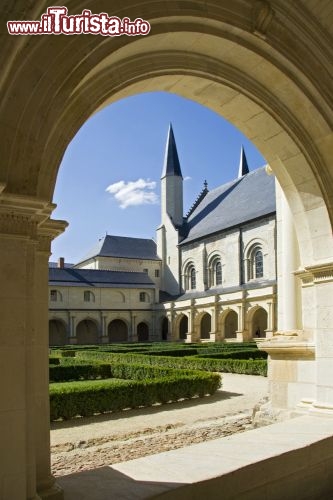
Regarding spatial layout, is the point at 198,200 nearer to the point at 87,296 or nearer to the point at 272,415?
the point at 87,296

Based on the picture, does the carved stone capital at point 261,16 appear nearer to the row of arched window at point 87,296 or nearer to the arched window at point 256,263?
the arched window at point 256,263

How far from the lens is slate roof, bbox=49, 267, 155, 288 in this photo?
38.7 m

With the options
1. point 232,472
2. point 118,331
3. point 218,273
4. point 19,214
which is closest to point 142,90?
point 19,214

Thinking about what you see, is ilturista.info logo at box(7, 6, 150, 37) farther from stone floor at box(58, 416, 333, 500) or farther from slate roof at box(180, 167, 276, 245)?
slate roof at box(180, 167, 276, 245)

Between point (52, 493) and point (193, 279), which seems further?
point (193, 279)

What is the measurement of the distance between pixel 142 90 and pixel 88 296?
36435mm

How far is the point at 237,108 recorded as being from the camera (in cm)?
425

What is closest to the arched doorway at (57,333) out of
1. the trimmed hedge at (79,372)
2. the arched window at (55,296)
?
the arched window at (55,296)

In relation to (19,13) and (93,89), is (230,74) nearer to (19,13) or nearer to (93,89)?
(93,89)

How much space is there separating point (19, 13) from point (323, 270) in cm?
326

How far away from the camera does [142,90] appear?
3844 millimetres

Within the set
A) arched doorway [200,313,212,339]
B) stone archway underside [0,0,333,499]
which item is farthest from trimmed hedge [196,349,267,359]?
arched doorway [200,313,212,339]

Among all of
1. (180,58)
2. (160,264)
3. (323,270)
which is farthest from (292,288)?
(160,264)

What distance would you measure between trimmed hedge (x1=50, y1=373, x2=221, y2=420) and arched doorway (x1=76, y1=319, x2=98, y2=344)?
30.0 m
